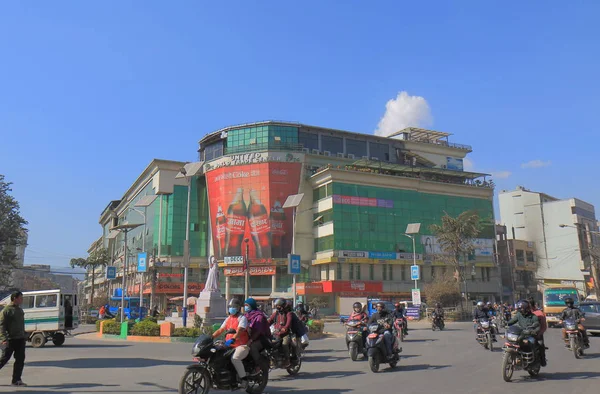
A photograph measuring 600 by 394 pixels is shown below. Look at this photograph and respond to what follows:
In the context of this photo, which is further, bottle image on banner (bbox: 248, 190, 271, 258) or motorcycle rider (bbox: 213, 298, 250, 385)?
bottle image on banner (bbox: 248, 190, 271, 258)

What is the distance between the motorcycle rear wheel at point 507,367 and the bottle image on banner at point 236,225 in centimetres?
5416

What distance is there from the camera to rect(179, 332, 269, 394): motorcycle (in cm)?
764

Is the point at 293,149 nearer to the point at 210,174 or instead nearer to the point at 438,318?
the point at 210,174

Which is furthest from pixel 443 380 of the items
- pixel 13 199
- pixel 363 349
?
pixel 13 199

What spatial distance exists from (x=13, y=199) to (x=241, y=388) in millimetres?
30561

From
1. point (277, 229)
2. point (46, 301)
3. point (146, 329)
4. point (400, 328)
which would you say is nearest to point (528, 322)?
point (400, 328)

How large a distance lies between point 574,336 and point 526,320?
159 inches

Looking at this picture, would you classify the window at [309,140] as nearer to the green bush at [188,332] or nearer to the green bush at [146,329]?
the green bush at [146,329]

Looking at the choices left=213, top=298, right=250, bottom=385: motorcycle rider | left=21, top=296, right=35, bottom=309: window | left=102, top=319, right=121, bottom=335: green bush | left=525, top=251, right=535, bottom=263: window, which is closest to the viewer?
left=213, top=298, right=250, bottom=385: motorcycle rider

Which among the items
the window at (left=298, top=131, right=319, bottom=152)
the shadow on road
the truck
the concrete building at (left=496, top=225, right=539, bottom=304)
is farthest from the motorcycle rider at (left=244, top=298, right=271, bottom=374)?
the concrete building at (left=496, top=225, right=539, bottom=304)

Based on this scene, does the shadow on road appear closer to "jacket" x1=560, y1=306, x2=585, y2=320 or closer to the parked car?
"jacket" x1=560, y1=306, x2=585, y2=320

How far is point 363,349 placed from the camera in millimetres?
13203

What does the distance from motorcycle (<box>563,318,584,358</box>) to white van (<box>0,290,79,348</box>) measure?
58.3ft

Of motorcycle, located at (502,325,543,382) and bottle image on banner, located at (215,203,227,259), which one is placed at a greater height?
bottle image on banner, located at (215,203,227,259)
